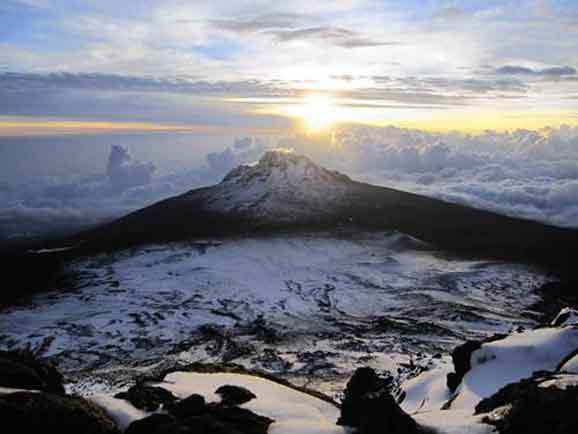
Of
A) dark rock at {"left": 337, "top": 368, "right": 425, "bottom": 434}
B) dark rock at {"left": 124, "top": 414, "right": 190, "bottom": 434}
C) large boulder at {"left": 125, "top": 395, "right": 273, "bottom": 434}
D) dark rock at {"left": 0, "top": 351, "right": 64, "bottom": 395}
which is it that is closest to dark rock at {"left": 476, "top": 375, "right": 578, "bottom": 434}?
dark rock at {"left": 337, "top": 368, "right": 425, "bottom": 434}

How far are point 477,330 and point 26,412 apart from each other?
93.3 m

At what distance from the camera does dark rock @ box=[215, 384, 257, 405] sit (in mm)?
28969

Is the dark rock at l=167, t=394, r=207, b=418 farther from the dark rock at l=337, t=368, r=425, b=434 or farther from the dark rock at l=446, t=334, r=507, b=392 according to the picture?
the dark rock at l=446, t=334, r=507, b=392

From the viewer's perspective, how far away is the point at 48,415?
2148cm

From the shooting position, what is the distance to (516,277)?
150 metres

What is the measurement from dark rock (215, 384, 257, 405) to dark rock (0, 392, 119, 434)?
7441 mm

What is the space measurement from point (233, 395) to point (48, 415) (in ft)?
35.7

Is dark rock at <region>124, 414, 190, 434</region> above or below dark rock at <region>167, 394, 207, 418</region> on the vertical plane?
above

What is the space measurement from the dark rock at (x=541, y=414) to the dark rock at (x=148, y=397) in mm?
15945

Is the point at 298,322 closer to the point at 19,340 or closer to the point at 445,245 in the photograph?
the point at 19,340

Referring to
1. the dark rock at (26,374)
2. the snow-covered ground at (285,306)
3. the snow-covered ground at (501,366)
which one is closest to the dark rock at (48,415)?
the dark rock at (26,374)

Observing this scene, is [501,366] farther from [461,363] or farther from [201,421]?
[201,421]

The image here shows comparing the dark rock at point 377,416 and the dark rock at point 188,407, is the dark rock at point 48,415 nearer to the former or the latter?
the dark rock at point 188,407

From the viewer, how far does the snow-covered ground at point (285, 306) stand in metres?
87.0
